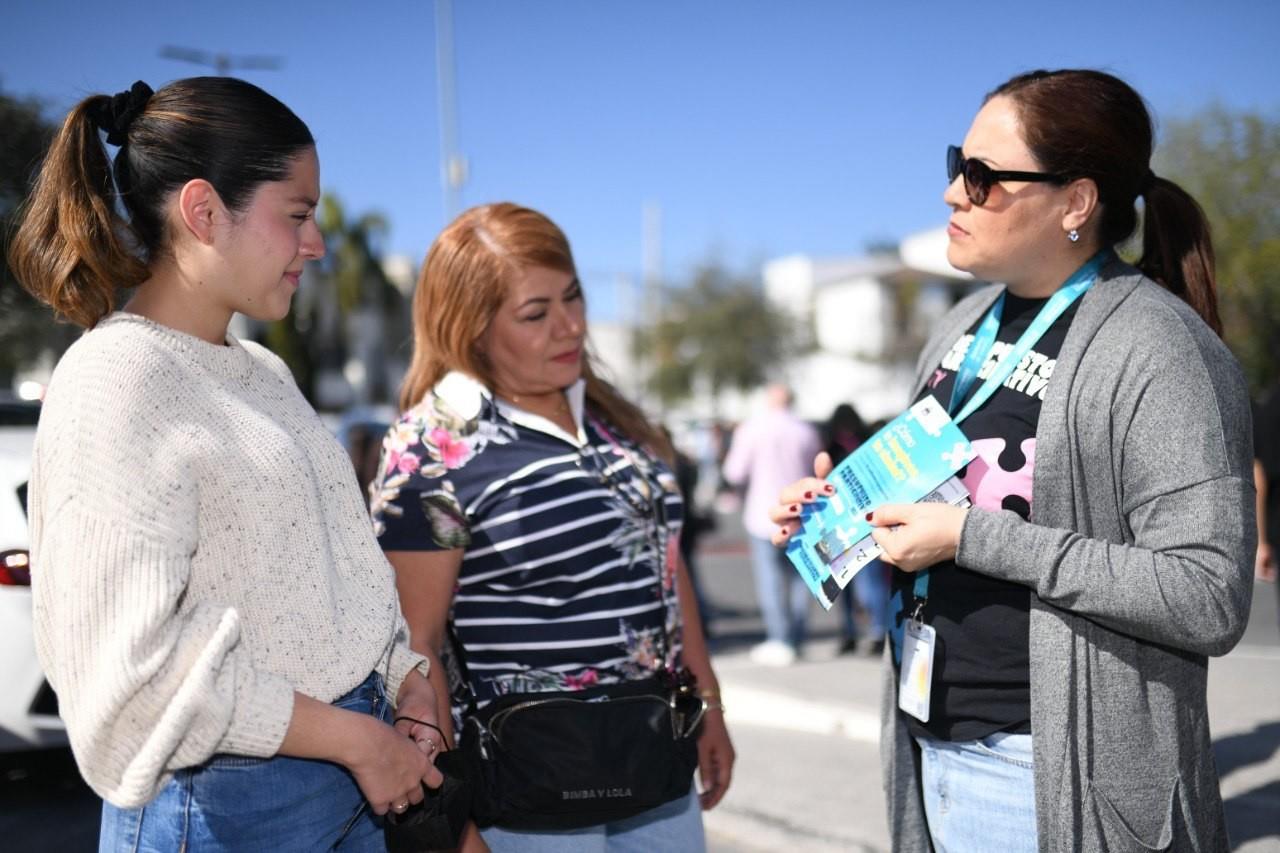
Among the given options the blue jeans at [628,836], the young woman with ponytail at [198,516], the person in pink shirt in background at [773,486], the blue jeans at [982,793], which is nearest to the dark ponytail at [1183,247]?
the blue jeans at [982,793]

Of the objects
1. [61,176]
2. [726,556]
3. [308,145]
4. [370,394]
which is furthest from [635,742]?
[370,394]

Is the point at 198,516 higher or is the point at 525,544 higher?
the point at 198,516

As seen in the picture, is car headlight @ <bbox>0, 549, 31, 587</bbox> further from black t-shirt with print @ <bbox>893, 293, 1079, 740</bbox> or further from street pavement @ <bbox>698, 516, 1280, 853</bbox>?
black t-shirt with print @ <bbox>893, 293, 1079, 740</bbox>

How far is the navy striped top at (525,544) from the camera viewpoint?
7.37ft

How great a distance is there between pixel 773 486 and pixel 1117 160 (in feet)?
20.6

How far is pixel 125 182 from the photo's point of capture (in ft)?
5.45

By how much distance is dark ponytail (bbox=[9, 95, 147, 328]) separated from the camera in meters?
1.60

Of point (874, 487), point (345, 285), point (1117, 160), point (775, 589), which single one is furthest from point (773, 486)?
point (345, 285)

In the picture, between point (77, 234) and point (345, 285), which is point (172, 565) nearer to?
point (77, 234)

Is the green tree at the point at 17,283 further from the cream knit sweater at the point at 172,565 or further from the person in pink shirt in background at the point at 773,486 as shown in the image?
the person in pink shirt in background at the point at 773,486

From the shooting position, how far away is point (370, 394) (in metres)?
Answer: 65.3

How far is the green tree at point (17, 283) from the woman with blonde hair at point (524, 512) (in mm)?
2662

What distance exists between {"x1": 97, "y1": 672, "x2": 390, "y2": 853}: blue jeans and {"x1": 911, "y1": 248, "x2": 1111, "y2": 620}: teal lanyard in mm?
1171

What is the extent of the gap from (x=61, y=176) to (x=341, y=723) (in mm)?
893
